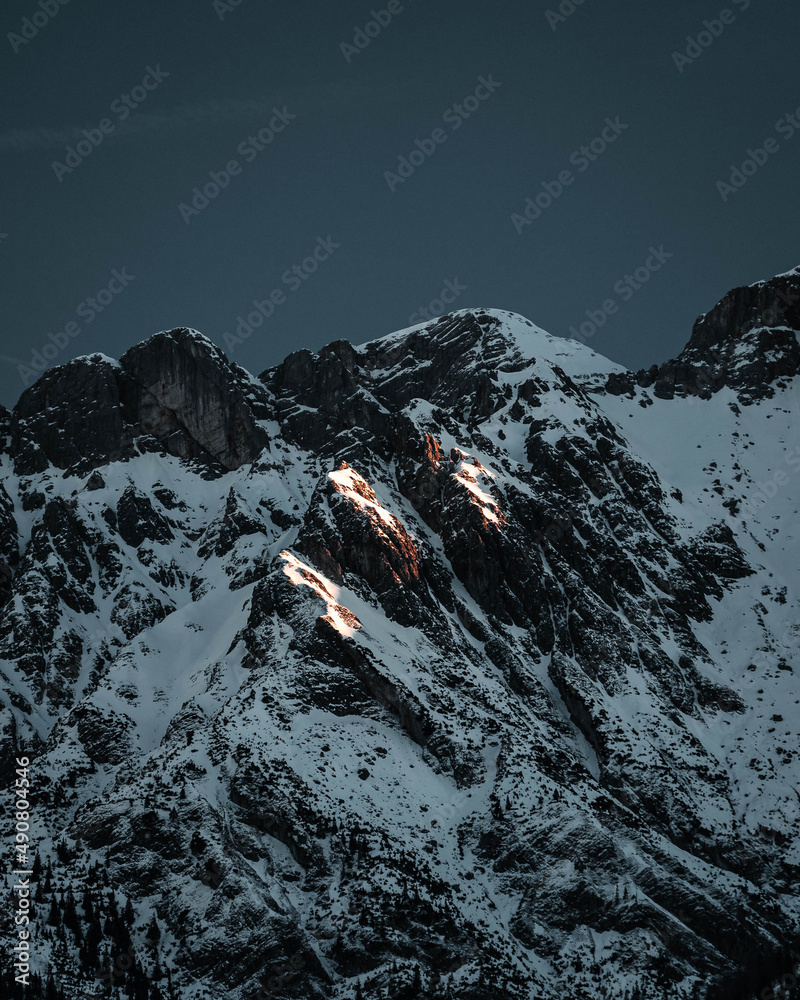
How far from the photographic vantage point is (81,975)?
495 feet

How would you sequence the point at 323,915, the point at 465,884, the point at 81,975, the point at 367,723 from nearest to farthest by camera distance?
the point at 81,975 → the point at 323,915 → the point at 465,884 → the point at 367,723

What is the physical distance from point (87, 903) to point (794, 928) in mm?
95293

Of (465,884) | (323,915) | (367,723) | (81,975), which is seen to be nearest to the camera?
(81,975)

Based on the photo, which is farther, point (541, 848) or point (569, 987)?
point (541, 848)

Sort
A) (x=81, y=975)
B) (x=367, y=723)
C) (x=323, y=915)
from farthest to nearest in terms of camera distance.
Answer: (x=367, y=723), (x=323, y=915), (x=81, y=975)

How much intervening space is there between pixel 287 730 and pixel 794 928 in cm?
7476

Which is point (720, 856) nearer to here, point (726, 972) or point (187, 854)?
point (726, 972)

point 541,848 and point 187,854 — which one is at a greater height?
point 187,854

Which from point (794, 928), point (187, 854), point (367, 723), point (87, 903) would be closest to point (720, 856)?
point (794, 928)

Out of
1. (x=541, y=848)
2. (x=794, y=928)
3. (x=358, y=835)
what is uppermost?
(x=358, y=835)

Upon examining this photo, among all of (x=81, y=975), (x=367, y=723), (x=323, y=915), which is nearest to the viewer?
(x=81, y=975)

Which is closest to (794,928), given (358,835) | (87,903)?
(358,835)

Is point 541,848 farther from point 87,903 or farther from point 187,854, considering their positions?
point 87,903

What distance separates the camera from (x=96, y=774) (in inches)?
7618
